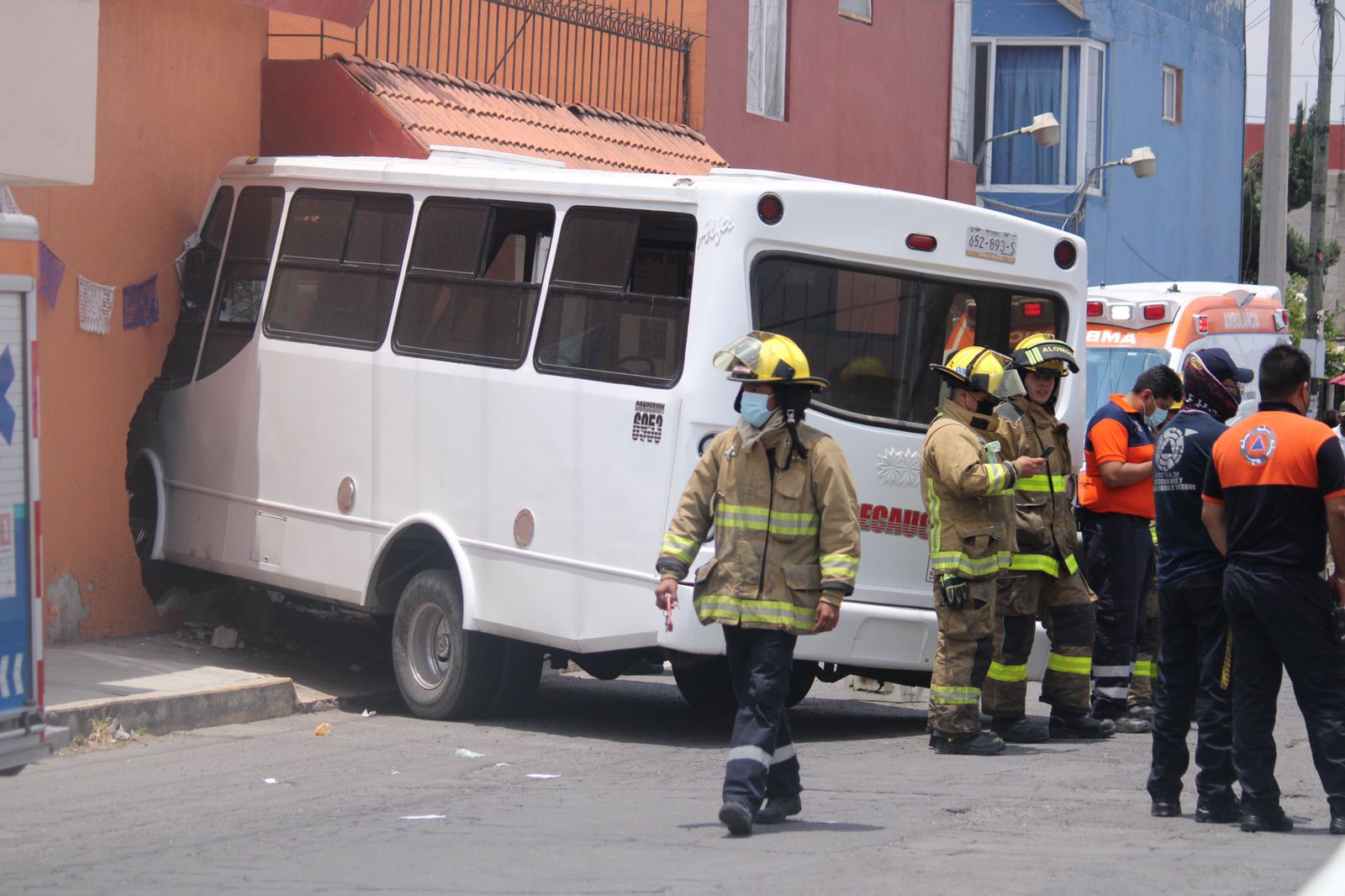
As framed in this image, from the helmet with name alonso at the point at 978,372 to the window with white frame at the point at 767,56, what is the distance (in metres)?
9.13

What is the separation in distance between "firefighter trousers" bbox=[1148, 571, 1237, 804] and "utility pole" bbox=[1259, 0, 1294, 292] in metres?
13.9

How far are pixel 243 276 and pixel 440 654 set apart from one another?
273 cm

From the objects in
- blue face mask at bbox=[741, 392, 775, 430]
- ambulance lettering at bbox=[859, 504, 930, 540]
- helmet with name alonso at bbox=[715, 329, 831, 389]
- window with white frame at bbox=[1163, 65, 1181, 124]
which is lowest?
ambulance lettering at bbox=[859, 504, 930, 540]

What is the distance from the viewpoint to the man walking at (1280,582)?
648cm

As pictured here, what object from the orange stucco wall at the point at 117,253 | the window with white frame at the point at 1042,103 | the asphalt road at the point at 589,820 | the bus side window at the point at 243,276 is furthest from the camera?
the window with white frame at the point at 1042,103

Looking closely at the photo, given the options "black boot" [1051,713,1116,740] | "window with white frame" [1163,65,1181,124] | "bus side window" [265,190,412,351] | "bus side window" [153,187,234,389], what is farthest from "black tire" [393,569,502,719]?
"window with white frame" [1163,65,1181,124]

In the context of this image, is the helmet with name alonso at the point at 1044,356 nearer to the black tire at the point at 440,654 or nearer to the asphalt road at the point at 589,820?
the asphalt road at the point at 589,820

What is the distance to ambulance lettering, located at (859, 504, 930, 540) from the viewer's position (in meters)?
8.53

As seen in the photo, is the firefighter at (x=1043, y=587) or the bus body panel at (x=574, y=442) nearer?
the bus body panel at (x=574, y=442)

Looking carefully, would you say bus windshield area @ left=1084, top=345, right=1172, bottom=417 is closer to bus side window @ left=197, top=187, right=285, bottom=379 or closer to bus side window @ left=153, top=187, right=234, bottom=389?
bus side window @ left=197, top=187, right=285, bottom=379

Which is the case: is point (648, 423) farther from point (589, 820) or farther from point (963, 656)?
point (589, 820)

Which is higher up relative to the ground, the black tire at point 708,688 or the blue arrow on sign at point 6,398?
the blue arrow on sign at point 6,398

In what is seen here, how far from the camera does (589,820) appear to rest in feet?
22.2

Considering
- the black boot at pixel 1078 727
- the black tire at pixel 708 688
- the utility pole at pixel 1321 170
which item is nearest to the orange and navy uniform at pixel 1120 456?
the black boot at pixel 1078 727
